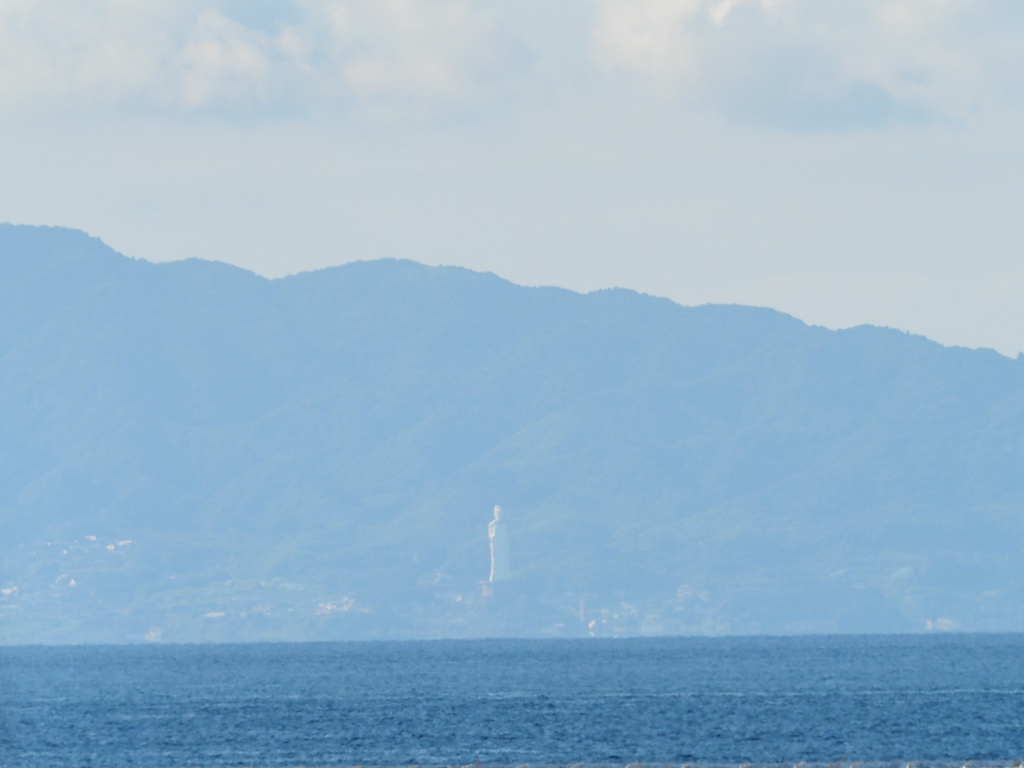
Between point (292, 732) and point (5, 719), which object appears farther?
point (5, 719)

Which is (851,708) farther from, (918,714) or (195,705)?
(195,705)

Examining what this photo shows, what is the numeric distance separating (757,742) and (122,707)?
265 ft

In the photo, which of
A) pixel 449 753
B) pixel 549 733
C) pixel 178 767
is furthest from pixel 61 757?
pixel 549 733

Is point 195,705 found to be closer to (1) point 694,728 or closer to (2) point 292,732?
(2) point 292,732

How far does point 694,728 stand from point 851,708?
100 feet

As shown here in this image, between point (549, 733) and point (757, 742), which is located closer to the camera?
point (757, 742)

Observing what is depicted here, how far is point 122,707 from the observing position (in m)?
185

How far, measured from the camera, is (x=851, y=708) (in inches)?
6535

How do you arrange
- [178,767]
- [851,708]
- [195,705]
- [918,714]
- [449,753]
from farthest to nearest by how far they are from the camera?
[195,705] → [851,708] → [918,714] → [449,753] → [178,767]

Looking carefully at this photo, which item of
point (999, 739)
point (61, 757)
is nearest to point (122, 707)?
point (61, 757)

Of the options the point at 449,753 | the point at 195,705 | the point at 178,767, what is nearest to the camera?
the point at 178,767

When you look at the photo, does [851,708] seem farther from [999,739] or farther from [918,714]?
[999,739]

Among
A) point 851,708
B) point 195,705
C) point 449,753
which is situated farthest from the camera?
point 195,705

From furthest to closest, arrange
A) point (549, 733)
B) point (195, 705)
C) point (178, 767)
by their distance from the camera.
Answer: point (195, 705), point (549, 733), point (178, 767)
